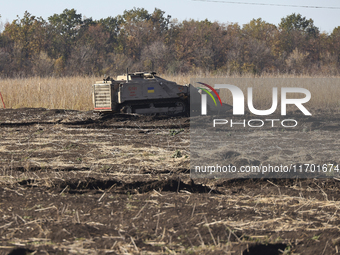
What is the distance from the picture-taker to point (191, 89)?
15.1 meters

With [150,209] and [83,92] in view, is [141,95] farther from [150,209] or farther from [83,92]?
[150,209]

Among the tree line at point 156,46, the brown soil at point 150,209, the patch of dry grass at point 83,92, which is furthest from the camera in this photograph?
the tree line at point 156,46

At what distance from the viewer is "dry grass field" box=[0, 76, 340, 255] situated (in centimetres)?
345

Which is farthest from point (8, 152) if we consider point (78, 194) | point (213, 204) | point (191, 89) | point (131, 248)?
point (191, 89)

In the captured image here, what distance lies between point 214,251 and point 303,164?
3.73 metres

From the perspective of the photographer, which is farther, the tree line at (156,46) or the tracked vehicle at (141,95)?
the tree line at (156,46)

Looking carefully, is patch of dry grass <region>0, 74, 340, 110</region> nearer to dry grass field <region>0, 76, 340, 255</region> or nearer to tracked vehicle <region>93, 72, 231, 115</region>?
tracked vehicle <region>93, 72, 231, 115</region>

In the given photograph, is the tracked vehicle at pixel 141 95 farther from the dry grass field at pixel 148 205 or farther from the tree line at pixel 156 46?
the tree line at pixel 156 46

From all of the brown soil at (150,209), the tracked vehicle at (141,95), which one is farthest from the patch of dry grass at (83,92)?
the brown soil at (150,209)

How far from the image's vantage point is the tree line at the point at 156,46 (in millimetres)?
38562

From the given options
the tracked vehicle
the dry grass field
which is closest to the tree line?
the tracked vehicle

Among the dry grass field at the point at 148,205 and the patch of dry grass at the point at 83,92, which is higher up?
the patch of dry grass at the point at 83,92

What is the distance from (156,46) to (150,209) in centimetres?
3747

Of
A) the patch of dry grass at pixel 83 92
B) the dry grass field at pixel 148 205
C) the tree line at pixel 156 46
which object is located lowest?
the dry grass field at pixel 148 205
